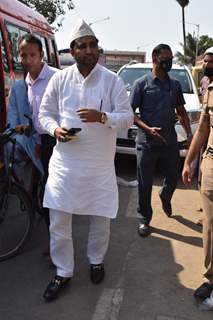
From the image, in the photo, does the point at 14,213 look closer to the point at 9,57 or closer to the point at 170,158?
the point at 170,158

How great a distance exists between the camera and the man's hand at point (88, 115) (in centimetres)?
277

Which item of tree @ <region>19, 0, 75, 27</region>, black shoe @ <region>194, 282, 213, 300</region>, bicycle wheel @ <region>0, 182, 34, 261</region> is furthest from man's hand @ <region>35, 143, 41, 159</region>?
tree @ <region>19, 0, 75, 27</region>

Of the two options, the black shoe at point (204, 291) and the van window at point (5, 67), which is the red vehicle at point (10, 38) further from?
the black shoe at point (204, 291)

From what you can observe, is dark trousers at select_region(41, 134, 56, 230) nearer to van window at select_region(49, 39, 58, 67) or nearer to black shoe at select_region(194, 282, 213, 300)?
black shoe at select_region(194, 282, 213, 300)

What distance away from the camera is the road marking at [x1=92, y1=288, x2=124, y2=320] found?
2936mm

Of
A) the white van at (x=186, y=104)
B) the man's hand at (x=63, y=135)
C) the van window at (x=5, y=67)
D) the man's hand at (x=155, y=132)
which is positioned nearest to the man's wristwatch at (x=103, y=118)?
the man's hand at (x=63, y=135)

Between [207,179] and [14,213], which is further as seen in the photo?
[14,213]

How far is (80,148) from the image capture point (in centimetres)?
299

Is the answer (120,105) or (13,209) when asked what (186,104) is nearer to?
→ (13,209)

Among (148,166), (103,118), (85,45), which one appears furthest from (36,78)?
(148,166)

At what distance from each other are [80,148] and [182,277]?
54.7 inches

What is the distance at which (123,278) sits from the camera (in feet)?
11.4

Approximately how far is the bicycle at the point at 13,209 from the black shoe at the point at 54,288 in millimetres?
706

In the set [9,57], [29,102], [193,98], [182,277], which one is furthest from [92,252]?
[193,98]
